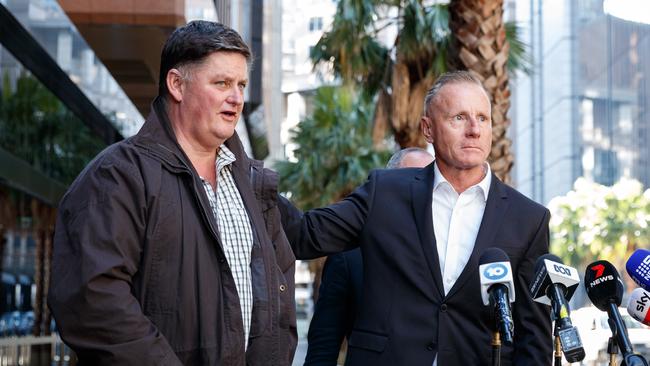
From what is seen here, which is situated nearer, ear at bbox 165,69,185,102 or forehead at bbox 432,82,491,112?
ear at bbox 165,69,185,102

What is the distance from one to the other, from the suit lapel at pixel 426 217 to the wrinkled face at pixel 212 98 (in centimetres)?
99

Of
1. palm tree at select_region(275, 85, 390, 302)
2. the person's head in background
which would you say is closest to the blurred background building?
palm tree at select_region(275, 85, 390, 302)

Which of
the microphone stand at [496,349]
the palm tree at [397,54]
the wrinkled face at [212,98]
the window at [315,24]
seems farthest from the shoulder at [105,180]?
the window at [315,24]

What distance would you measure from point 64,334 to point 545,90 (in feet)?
261

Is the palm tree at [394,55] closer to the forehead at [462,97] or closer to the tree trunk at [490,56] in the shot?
the tree trunk at [490,56]

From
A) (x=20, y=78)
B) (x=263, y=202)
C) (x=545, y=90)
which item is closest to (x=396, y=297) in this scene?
(x=263, y=202)

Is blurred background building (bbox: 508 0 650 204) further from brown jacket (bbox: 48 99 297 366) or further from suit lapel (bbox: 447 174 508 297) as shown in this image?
brown jacket (bbox: 48 99 297 366)

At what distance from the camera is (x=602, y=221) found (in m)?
62.3

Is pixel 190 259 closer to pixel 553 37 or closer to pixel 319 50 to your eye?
pixel 319 50

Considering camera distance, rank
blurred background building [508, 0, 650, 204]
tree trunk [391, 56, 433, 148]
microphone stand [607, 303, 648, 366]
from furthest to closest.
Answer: blurred background building [508, 0, 650, 204], tree trunk [391, 56, 433, 148], microphone stand [607, 303, 648, 366]

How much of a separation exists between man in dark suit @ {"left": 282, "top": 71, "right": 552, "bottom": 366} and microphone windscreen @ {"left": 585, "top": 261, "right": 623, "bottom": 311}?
637 millimetres

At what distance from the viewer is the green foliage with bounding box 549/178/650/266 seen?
60906mm

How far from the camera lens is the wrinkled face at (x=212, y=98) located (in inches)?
148

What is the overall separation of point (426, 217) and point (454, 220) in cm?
11
